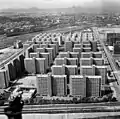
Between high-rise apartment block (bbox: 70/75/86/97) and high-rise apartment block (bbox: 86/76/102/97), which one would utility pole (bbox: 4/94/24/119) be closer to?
high-rise apartment block (bbox: 70/75/86/97)

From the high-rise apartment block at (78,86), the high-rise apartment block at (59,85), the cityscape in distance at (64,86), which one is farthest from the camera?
the high-rise apartment block at (59,85)

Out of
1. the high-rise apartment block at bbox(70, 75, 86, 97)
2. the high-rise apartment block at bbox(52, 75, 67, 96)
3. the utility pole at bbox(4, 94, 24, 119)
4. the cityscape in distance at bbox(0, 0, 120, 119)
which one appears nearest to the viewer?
the utility pole at bbox(4, 94, 24, 119)

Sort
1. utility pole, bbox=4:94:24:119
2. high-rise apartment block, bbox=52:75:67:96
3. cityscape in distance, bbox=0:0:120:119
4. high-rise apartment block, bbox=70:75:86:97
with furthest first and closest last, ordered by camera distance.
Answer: high-rise apartment block, bbox=52:75:67:96
high-rise apartment block, bbox=70:75:86:97
cityscape in distance, bbox=0:0:120:119
utility pole, bbox=4:94:24:119

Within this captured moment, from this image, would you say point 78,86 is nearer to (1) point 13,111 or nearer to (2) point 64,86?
(2) point 64,86

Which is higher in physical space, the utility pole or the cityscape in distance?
the utility pole

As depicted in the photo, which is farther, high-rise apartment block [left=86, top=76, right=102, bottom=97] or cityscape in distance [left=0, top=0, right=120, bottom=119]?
high-rise apartment block [left=86, top=76, right=102, bottom=97]

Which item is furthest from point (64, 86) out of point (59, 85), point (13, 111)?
point (13, 111)

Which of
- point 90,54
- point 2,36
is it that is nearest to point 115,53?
point 90,54

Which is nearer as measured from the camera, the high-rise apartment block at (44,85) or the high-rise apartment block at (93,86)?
the high-rise apartment block at (93,86)

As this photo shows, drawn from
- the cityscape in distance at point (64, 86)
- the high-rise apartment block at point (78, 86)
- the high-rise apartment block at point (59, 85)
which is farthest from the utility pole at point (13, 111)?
the high-rise apartment block at point (59, 85)

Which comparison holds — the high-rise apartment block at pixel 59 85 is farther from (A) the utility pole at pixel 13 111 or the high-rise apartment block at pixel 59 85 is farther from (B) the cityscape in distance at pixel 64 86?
(A) the utility pole at pixel 13 111

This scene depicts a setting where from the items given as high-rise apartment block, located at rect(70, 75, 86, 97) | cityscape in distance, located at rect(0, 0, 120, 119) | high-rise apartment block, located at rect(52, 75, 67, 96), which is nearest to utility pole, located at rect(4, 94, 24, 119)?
cityscape in distance, located at rect(0, 0, 120, 119)

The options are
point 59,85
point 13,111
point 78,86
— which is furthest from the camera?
point 59,85
